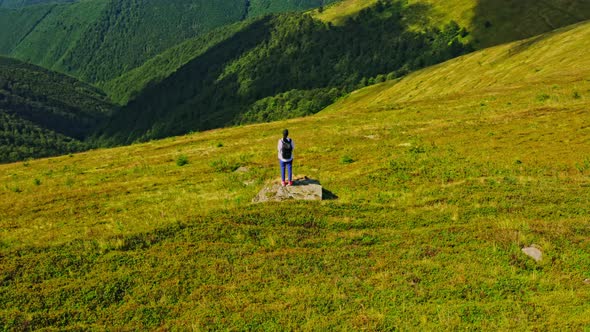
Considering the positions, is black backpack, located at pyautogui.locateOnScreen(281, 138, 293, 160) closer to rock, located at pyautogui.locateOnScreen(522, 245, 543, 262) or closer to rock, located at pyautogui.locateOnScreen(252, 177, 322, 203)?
rock, located at pyautogui.locateOnScreen(252, 177, 322, 203)

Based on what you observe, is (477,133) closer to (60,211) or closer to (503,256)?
(503,256)

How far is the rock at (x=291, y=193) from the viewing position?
2097 centimetres

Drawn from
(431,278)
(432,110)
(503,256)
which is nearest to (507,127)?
(432,110)

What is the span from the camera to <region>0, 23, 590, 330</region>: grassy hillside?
12.4 metres

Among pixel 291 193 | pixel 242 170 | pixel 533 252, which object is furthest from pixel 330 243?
pixel 242 170

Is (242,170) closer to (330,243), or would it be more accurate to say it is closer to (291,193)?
(291,193)

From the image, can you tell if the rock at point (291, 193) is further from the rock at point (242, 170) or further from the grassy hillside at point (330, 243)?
the rock at point (242, 170)

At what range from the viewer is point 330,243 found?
16672 millimetres

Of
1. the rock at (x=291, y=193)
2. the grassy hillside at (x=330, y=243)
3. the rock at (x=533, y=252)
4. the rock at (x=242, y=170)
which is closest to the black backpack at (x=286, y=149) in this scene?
the rock at (x=291, y=193)

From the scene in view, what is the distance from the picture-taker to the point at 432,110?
48781mm

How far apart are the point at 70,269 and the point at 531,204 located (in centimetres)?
2059

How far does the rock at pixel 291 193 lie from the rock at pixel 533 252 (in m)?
9.51

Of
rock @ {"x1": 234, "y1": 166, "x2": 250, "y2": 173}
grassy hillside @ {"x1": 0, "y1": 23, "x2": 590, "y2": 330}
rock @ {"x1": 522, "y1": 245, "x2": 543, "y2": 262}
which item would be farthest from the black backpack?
rock @ {"x1": 522, "y1": 245, "x2": 543, "y2": 262}

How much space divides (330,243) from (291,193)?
203 inches
